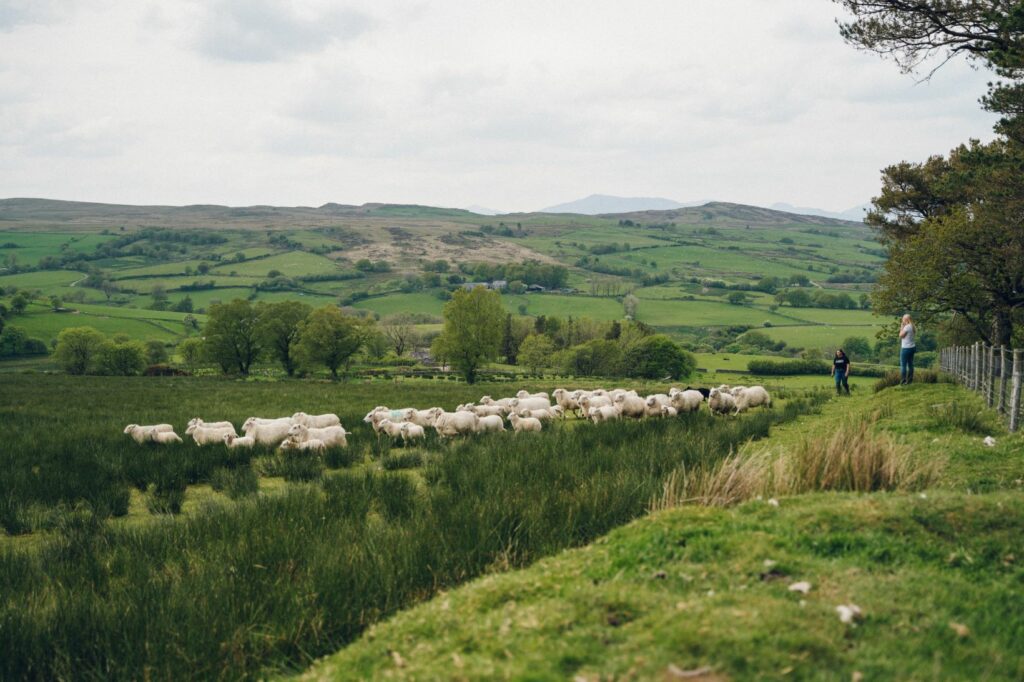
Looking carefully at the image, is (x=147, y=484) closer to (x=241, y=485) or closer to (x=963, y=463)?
(x=241, y=485)

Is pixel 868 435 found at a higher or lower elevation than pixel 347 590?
higher

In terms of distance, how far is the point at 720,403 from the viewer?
18250mm

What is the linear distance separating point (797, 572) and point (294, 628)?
346cm

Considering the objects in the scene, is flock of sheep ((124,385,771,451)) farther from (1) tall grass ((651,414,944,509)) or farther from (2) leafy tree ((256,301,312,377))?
(2) leafy tree ((256,301,312,377))

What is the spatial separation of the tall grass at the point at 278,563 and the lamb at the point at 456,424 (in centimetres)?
502

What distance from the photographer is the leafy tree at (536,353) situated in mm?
81938

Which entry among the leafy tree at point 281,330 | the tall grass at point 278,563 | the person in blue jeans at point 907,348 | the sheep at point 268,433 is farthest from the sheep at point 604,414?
the leafy tree at point 281,330

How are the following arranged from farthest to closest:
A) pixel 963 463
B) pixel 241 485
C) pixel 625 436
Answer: pixel 625 436, pixel 241 485, pixel 963 463

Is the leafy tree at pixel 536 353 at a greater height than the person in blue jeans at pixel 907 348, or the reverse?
the person in blue jeans at pixel 907 348

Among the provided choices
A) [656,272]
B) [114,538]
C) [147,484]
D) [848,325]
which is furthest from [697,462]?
[656,272]

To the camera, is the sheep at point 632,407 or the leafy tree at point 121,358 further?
the leafy tree at point 121,358

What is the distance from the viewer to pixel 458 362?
182 feet

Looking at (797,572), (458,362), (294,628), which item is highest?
(797,572)

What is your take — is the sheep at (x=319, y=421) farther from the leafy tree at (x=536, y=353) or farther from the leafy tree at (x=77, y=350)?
the leafy tree at (x=77, y=350)
